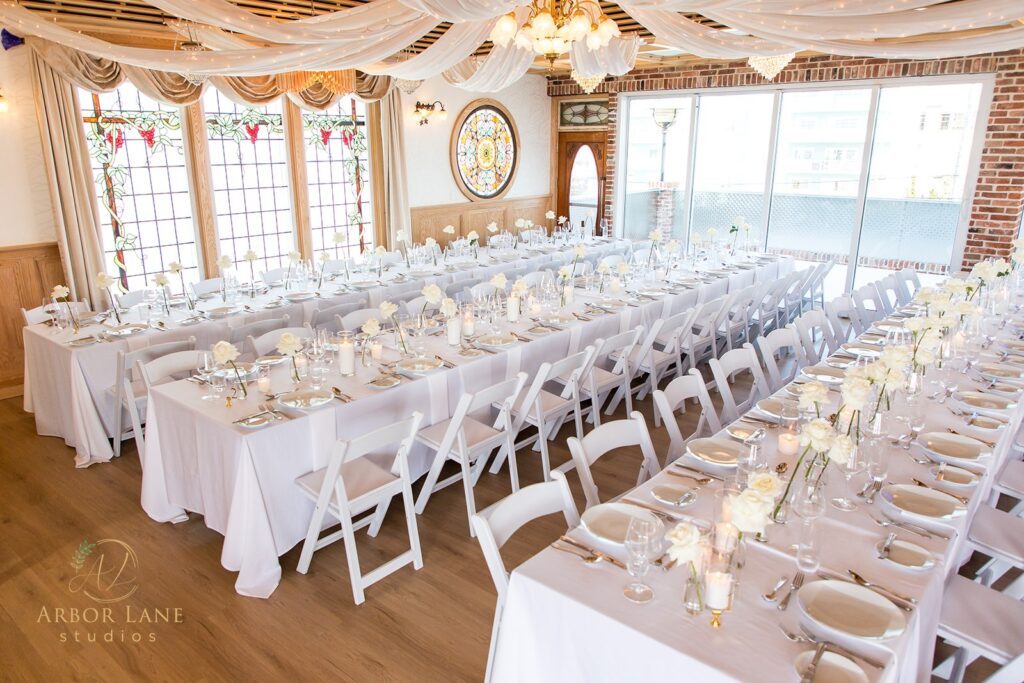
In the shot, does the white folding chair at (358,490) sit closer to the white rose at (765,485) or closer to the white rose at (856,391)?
the white rose at (765,485)

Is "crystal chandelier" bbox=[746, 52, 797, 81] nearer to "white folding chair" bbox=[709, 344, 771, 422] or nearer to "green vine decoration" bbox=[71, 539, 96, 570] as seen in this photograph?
"white folding chair" bbox=[709, 344, 771, 422]

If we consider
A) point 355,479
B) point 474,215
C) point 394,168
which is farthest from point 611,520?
point 474,215

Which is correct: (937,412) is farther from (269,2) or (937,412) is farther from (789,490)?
(269,2)

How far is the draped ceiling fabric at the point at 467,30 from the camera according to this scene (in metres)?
4.18

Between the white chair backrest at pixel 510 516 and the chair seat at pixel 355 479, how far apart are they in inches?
46.0

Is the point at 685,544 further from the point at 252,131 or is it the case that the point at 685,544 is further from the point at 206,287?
the point at 252,131

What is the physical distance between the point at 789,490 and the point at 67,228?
750 centimetres

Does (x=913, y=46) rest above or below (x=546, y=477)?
above

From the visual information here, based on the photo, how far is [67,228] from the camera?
7.29 m

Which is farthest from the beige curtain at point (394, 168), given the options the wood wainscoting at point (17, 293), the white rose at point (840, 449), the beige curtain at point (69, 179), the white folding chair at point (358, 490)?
the white rose at point (840, 449)

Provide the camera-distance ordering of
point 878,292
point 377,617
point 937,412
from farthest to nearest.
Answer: point 878,292
point 937,412
point 377,617

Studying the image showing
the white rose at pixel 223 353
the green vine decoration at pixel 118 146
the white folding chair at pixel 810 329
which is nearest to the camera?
the white rose at pixel 223 353

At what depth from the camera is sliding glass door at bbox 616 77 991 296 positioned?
29.9 feet

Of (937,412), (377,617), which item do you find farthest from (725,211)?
(377,617)
